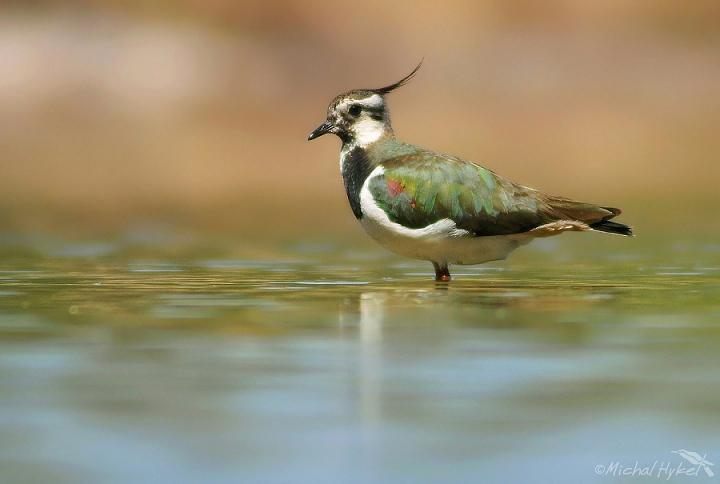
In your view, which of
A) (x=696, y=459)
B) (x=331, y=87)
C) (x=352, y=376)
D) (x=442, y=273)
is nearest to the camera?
(x=696, y=459)

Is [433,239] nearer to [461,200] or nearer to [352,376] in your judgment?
[461,200]

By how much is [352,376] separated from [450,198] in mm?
4248

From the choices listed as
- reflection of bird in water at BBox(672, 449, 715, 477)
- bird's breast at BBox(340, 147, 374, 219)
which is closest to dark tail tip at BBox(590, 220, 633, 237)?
bird's breast at BBox(340, 147, 374, 219)

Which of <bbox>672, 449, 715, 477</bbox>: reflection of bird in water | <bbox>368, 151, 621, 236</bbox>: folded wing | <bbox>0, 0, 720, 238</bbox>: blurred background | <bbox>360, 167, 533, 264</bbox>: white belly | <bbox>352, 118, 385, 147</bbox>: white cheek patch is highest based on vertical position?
<bbox>0, 0, 720, 238</bbox>: blurred background

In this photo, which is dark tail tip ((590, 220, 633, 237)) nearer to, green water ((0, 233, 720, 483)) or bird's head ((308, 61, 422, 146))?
green water ((0, 233, 720, 483))

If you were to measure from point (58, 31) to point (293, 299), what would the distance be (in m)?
21.5

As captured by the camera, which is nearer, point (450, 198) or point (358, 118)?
point (450, 198)

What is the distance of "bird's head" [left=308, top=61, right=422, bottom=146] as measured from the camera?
12453 millimetres

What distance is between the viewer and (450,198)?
1177 cm

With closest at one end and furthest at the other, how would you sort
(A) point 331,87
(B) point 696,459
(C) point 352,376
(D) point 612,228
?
(B) point 696,459 → (C) point 352,376 → (D) point 612,228 → (A) point 331,87

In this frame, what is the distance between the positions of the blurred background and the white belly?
35.6ft

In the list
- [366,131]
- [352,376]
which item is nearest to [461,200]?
[366,131]

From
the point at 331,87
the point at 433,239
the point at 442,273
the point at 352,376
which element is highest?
the point at 331,87

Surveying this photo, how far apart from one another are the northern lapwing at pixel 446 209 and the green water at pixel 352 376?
0.28 m
